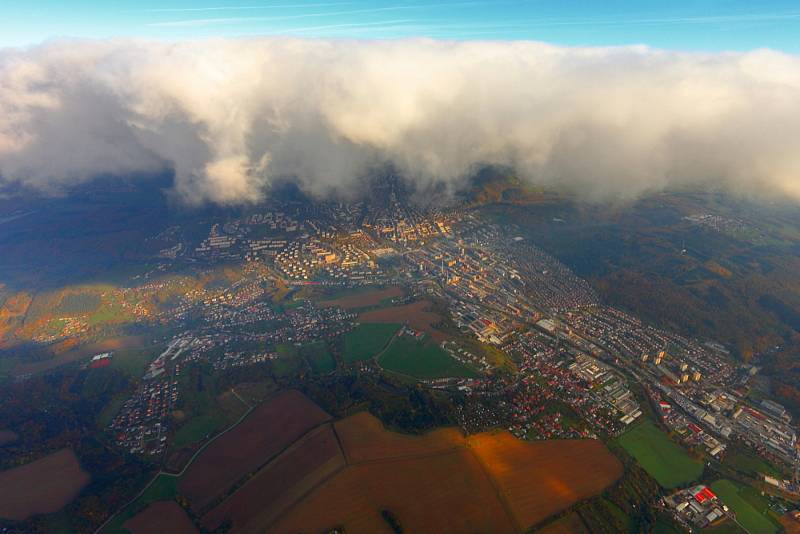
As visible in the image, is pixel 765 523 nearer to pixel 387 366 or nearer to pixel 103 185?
pixel 387 366

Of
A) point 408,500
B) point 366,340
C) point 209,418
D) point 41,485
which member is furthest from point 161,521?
point 366,340

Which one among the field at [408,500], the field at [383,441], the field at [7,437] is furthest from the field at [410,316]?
the field at [7,437]

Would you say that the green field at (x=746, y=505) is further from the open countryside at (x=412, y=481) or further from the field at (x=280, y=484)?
the field at (x=280, y=484)

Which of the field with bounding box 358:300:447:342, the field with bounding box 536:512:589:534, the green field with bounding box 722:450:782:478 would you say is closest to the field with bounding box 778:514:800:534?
the green field with bounding box 722:450:782:478

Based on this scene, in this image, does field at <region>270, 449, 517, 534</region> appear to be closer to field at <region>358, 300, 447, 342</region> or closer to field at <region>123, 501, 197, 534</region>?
field at <region>123, 501, 197, 534</region>

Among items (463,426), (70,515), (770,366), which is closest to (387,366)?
(463,426)
